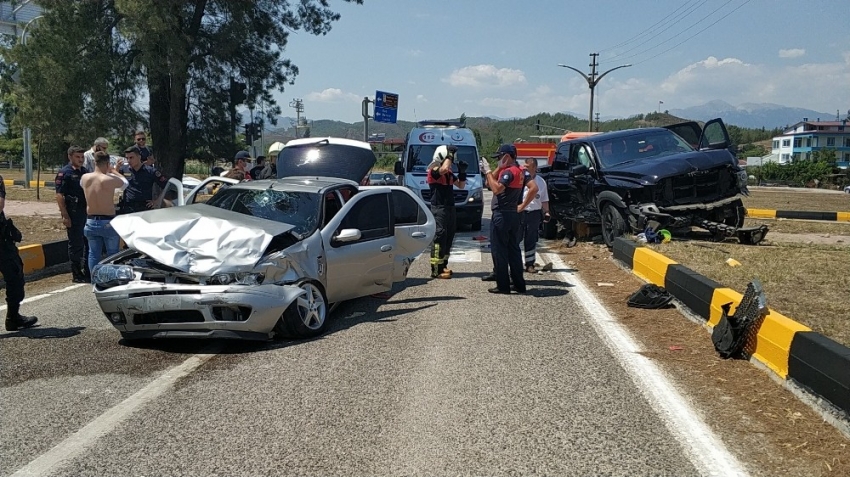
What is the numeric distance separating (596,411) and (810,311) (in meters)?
3.53

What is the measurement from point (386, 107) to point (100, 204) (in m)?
39.3

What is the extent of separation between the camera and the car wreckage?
6.10 m

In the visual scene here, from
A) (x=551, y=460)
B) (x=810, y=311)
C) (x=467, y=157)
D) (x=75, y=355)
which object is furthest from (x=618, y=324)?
(x=467, y=157)

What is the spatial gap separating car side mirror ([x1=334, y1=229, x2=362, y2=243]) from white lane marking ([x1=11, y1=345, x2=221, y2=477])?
6.12 feet

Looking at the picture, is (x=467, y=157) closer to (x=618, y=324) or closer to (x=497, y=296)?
(x=497, y=296)

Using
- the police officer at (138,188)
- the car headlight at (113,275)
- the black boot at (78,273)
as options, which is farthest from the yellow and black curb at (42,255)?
the car headlight at (113,275)

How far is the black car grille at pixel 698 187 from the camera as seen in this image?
11797 mm

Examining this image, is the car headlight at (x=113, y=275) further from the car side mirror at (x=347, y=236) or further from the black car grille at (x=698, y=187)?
the black car grille at (x=698, y=187)

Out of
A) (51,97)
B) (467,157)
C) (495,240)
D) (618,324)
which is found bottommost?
(618,324)

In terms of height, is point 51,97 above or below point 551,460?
above

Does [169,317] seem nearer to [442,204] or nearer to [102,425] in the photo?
[102,425]

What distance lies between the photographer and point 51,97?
16812 mm

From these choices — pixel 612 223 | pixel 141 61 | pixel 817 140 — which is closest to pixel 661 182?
pixel 612 223

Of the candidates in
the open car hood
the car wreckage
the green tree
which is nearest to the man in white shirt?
the car wreckage
